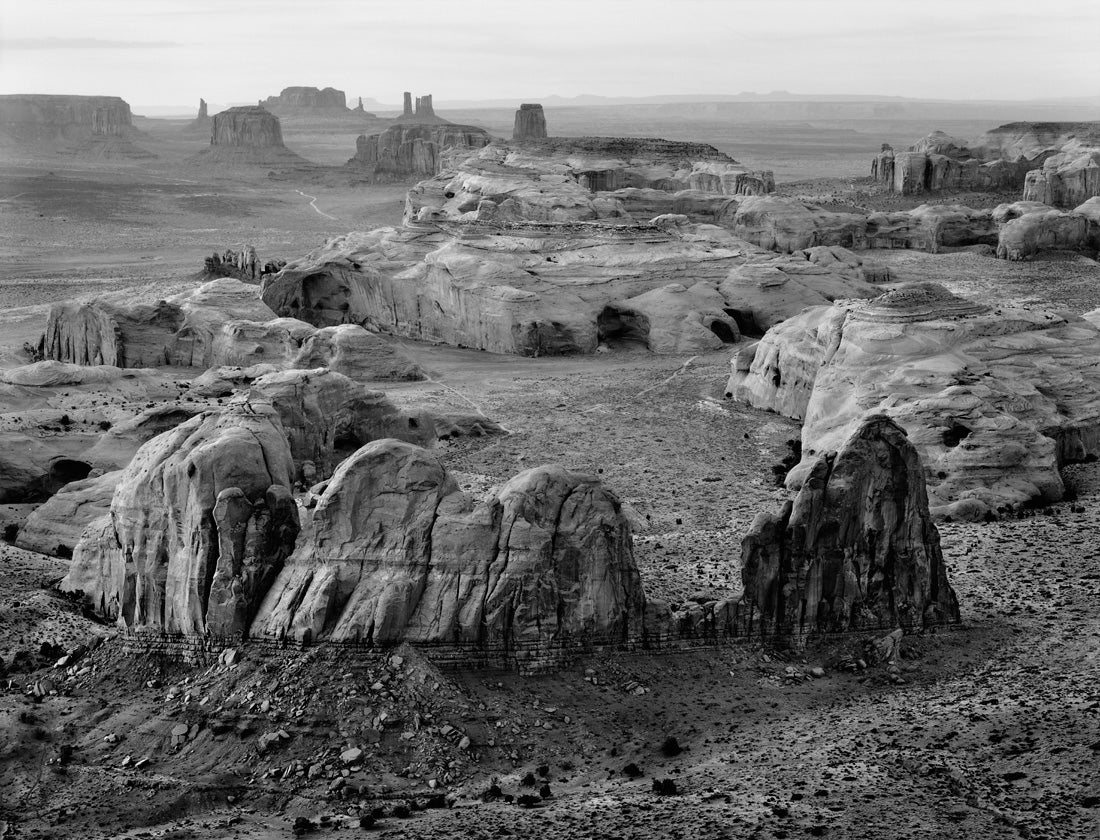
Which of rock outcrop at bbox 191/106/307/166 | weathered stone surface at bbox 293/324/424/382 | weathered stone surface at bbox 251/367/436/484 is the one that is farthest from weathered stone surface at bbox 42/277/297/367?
rock outcrop at bbox 191/106/307/166

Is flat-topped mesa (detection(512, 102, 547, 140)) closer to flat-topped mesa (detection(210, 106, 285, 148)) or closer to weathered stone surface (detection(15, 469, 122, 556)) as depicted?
flat-topped mesa (detection(210, 106, 285, 148))

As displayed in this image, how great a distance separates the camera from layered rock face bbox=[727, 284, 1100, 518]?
123 ft

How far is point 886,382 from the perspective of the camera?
1613 inches

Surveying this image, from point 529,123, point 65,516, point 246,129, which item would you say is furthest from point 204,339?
point 246,129

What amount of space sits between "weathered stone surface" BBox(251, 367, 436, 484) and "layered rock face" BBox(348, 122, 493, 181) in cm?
11539

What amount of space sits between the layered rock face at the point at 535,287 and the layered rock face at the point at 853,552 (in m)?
31.5

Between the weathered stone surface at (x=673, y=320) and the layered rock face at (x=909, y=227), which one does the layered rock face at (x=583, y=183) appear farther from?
the weathered stone surface at (x=673, y=320)

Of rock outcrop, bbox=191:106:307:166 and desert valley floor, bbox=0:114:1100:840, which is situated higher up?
rock outcrop, bbox=191:106:307:166

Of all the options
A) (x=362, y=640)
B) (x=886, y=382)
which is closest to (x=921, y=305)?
(x=886, y=382)

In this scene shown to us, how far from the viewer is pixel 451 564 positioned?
25.6 m

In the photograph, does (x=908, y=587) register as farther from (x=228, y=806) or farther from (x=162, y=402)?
(x=162, y=402)

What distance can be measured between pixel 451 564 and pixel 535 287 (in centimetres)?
3911

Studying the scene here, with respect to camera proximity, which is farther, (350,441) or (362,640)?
(350,441)

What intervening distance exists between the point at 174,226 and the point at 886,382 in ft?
303
